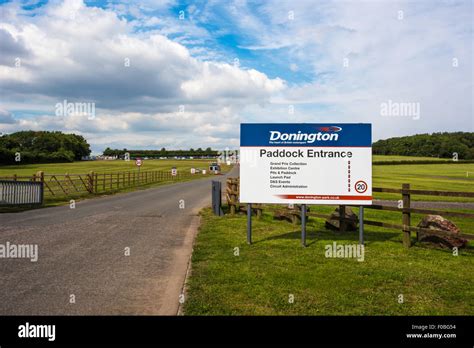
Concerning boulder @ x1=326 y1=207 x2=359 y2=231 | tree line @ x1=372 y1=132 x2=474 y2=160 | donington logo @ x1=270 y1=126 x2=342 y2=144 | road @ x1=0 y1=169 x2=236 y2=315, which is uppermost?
tree line @ x1=372 y1=132 x2=474 y2=160

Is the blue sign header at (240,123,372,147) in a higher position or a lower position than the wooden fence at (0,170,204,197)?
higher

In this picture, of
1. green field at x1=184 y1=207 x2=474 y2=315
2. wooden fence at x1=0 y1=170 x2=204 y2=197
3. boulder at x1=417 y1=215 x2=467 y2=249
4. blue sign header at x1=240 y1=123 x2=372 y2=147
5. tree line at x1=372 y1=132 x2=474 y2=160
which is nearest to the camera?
green field at x1=184 y1=207 x2=474 y2=315

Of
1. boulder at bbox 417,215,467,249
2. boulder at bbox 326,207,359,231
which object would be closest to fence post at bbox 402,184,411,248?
boulder at bbox 417,215,467,249

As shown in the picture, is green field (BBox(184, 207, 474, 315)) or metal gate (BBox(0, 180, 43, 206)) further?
metal gate (BBox(0, 180, 43, 206))

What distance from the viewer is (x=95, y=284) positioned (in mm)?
6926

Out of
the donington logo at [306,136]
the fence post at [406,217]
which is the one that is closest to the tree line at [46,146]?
the donington logo at [306,136]

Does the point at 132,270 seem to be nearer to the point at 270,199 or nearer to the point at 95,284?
the point at 95,284

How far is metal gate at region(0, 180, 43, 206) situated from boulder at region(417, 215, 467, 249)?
1836 centimetres

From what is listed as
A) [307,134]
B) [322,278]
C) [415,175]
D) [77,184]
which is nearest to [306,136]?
[307,134]

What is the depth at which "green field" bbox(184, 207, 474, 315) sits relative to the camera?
5.86 metres

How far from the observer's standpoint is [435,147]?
13588cm

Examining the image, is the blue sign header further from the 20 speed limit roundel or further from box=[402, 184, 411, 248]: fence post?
box=[402, 184, 411, 248]: fence post

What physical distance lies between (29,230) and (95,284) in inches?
282
